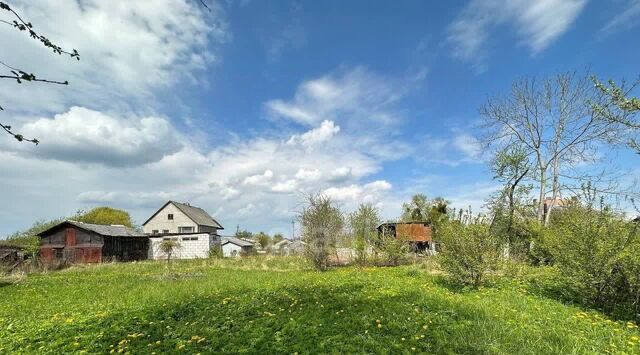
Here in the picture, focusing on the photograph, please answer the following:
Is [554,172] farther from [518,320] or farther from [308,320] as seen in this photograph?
[308,320]

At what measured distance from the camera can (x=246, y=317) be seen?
8070mm

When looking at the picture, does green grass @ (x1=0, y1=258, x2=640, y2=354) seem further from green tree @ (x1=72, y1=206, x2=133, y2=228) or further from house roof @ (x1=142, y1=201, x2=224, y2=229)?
green tree @ (x1=72, y1=206, x2=133, y2=228)

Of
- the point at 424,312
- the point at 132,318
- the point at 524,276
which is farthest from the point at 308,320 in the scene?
the point at 524,276

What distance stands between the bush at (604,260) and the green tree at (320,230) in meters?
14.5

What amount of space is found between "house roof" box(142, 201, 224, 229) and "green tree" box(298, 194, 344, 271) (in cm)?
3767

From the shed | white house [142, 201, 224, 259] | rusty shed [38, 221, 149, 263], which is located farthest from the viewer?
white house [142, 201, 224, 259]

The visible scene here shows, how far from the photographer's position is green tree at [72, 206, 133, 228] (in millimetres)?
71875

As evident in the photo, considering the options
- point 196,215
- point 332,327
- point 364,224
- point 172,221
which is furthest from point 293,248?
point 196,215

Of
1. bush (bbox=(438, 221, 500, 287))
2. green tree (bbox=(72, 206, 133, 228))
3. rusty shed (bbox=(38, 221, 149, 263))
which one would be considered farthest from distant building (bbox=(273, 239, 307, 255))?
green tree (bbox=(72, 206, 133, 228))

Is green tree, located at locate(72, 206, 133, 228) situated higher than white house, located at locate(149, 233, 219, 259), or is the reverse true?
green tree, located at locate(72, 206, 133, 228)

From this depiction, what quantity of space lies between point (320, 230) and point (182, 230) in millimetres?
39095

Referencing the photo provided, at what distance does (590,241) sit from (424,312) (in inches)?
200

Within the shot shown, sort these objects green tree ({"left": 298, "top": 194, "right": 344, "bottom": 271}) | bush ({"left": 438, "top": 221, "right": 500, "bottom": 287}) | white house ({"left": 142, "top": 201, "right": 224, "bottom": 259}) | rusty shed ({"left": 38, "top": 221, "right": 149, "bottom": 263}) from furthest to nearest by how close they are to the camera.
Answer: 1. white house ({"left": 142, "top": 201, "right": 224, "bottom": 259})
2. rusty shed ({"left": 38, "top": 221, "right": 149, "bottom": 263})
3. green tree ({"left": 298, "top": 194, "right": 344, "bottom": 271})
4. bush ({"left": 438, "top": 221, "right": 500, "bottom": 287})

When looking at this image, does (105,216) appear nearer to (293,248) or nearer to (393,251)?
(293,248)
